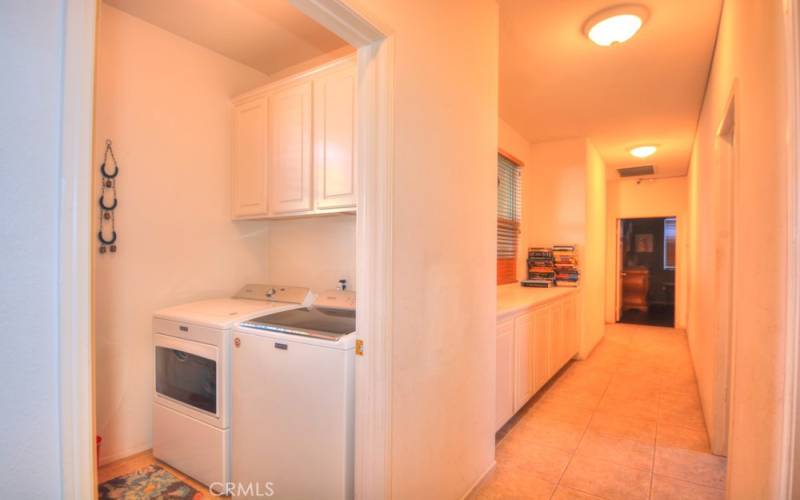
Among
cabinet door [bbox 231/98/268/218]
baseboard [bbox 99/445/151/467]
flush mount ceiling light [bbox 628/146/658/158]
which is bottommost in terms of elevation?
baseboard [bbox 99/445/151/467]

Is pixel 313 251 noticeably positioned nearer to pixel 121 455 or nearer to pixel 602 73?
pixel 121 455

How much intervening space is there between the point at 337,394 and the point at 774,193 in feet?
5.47

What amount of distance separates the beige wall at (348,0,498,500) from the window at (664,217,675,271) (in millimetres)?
9173

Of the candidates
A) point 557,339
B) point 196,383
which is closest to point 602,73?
point 557,339

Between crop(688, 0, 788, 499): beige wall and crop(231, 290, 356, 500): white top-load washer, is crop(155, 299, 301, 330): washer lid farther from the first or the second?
crop(688, 0, 788, 499): beige wall

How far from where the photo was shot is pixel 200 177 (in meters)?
2.72

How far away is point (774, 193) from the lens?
1.09 meters

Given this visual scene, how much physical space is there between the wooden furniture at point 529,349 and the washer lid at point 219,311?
149 cm

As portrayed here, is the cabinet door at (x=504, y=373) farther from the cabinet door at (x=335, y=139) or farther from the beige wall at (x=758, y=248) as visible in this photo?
the cabinet door at (x=335, y=139)

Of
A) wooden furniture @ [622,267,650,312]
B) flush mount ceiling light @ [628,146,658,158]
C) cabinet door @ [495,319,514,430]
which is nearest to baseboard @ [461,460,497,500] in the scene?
cabinet door @ [495,319,514,430]

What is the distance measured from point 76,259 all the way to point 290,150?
199 cm

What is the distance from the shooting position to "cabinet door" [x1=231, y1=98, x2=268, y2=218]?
2691 millimetres

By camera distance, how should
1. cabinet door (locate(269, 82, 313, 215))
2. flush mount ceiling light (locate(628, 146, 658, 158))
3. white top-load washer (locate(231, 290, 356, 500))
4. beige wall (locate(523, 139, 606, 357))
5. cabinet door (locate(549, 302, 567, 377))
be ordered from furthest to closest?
flush mount ceiling light (locate(628, 146, 658, 158)) < beige wall (locate(523, 139, 606, 357)) < cabinet door (locate(549, 302, 567, 377)) < cabinet door (locate(269, 82, 313, 215)) < white top-load washer (locate(231, 290, 356, 500))

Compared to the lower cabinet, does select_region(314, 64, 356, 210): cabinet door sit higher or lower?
higher
